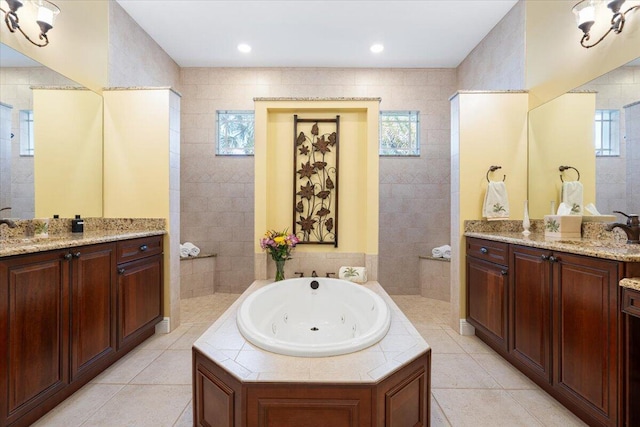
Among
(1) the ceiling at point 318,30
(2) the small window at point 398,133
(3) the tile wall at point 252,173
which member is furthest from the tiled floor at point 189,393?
(1) the ceiling at point 318,30

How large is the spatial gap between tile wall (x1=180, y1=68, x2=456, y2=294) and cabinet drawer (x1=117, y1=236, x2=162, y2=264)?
1.56 meters

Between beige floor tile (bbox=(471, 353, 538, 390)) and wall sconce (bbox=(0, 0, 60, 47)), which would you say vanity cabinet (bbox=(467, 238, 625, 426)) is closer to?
beige floor tile (bbox=(471, 353, 538, 390))

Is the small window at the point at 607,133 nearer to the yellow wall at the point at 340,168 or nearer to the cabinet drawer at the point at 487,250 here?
the cabinet drawer at the point at 487,250

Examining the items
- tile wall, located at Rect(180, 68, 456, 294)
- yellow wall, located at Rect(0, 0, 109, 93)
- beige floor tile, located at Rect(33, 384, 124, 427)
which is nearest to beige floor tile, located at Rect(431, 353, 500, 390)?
tile wall, located at Rect(180, 68, 456, 294)

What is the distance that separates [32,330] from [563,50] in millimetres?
4232

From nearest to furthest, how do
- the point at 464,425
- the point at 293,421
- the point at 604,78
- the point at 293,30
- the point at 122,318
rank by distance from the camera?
the point at 293,421 < the point at 464,425 < the point at 604,78 < the point at 122,318 < the point at 293,30

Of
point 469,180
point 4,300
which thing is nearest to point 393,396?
point 4,300

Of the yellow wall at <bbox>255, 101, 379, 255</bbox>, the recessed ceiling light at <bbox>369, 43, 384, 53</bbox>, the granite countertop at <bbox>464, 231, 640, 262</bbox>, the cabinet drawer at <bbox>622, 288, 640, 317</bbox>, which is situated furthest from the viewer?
the recessed ceiling light at <bbox>369, 43, 384, 53</bbox>

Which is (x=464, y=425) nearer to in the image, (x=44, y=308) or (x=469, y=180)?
(x=469, y=180)

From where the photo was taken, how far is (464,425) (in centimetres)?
173

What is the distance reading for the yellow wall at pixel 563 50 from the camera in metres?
2.13

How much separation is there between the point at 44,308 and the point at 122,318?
74 cm

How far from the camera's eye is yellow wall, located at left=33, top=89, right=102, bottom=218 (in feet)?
8.08

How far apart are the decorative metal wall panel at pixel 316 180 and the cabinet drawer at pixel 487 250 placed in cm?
129
